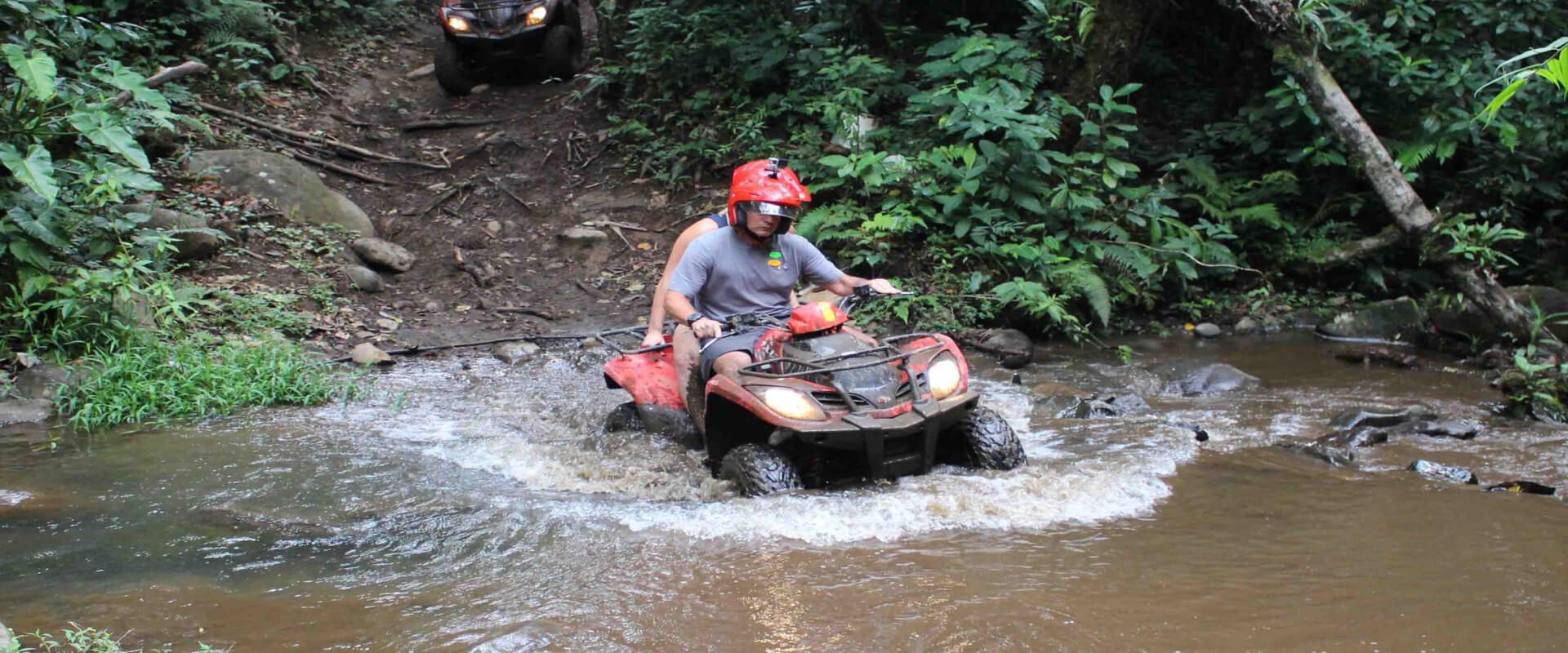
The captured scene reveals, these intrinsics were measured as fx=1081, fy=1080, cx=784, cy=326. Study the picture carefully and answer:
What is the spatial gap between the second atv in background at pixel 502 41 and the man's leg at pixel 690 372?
372 inches

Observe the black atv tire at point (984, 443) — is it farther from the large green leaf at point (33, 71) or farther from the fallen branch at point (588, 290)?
the large green leaf at point (33, 71)

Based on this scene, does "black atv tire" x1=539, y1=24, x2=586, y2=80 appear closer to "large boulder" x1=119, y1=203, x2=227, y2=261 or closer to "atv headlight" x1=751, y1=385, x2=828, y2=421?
"large boulder" x1=119, y1=203, x2=227, y2=261

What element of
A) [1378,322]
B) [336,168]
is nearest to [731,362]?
[1378,322]

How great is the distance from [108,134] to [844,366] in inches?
217

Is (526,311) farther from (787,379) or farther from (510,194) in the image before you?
(787,379)

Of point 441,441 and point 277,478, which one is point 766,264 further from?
point 277,478

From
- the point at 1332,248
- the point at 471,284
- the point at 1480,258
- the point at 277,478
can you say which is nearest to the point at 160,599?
the point at 277,478

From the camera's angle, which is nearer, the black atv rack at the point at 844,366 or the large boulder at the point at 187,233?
the black atv rack at the point at 844,366

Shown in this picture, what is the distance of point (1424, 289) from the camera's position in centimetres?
972

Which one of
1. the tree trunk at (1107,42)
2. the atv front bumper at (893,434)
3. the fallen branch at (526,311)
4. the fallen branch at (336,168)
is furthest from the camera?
the fallen branch at (336,168)

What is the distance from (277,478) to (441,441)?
3.34ft

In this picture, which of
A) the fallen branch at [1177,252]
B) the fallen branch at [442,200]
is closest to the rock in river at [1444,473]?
the fallen branch at [1177,252]

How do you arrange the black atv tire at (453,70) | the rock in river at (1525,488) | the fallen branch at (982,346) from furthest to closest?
the black atv tire at (453,70), the fallen branch at (982,346), the rock in river at (1525,488)

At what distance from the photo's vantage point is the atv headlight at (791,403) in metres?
4.65
